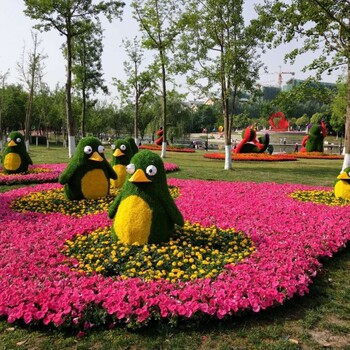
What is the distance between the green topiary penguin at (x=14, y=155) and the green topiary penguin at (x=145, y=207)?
9670 millimetres

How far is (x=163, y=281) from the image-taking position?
4.73 m

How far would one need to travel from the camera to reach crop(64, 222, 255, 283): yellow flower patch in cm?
512

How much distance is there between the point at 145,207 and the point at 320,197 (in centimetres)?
636

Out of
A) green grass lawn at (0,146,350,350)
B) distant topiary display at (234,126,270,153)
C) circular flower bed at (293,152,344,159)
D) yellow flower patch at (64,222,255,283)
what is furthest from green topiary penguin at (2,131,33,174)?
circular flower bed at (293,152,344,159)

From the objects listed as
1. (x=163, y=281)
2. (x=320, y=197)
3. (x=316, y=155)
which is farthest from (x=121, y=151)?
(x=316, y=155)

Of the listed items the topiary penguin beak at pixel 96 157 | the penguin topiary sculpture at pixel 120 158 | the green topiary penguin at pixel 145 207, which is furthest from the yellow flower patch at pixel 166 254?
the penguin topiary sculpture at pixel 120 158

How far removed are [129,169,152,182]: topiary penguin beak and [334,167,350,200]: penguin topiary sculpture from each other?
605 centimetres

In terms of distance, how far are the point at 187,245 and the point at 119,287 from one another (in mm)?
1770

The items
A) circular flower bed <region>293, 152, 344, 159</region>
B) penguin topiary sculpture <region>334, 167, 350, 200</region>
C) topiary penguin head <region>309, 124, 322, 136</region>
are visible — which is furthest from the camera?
topiary penguin head <region>309, 124, 322, 136</region>

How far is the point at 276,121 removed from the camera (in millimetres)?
78812

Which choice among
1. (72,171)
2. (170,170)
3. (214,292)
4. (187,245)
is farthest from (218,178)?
(214,292)

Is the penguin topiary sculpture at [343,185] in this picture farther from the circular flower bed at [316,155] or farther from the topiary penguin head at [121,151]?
the circular flower bed at [316,155]

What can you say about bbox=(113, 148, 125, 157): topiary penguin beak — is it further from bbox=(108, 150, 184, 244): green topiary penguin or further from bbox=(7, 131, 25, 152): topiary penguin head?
bbox=(108, 150, 184, 244): green topiary penguin

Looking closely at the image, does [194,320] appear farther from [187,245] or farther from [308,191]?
[308,191]
